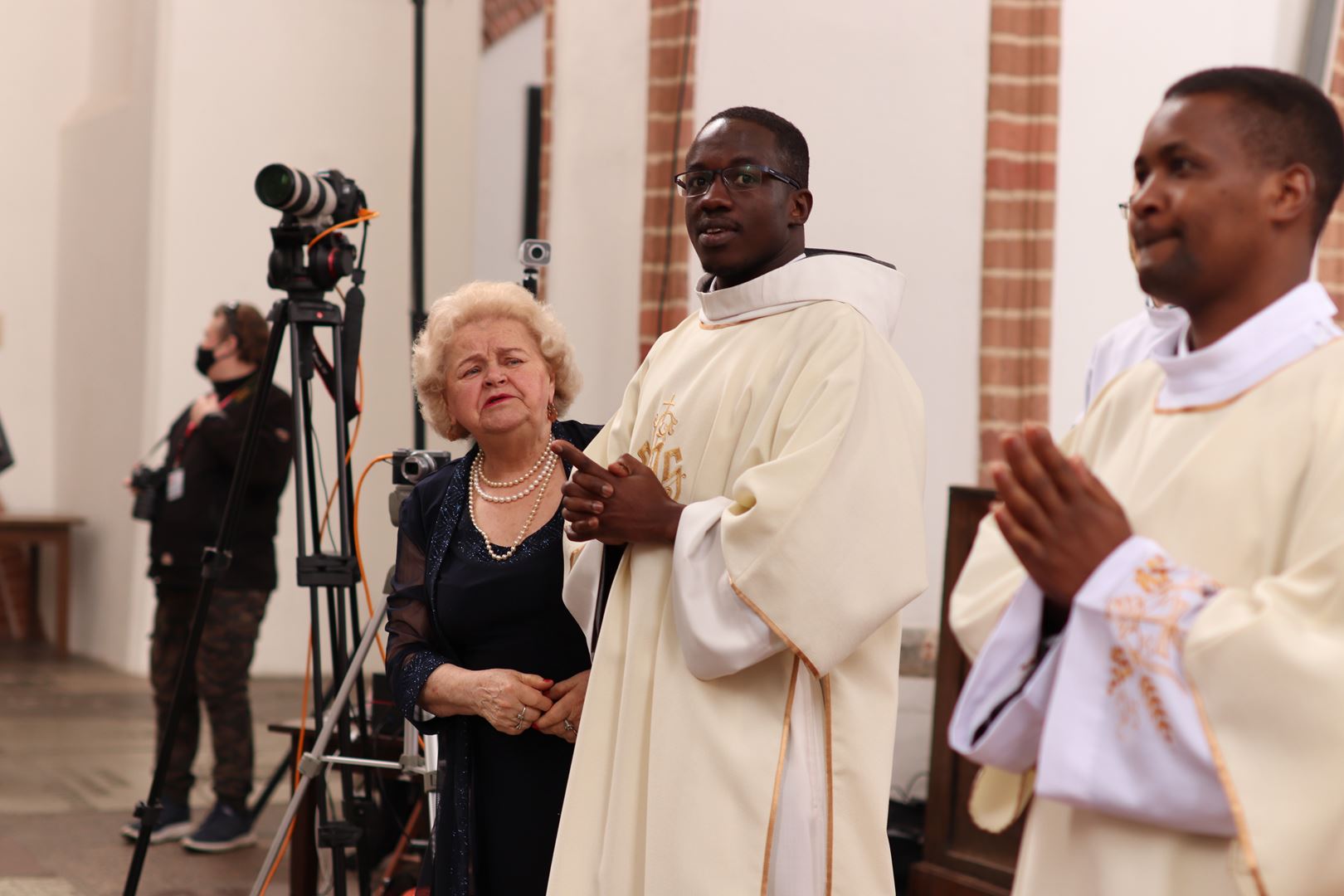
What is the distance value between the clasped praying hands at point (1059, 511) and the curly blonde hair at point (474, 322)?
1513 millimetres

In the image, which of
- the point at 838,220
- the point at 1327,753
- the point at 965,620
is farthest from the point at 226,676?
the point at 1327,753

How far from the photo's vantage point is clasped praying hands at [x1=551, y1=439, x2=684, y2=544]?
7.02 feet

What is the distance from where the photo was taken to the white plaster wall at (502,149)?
35.1 feet

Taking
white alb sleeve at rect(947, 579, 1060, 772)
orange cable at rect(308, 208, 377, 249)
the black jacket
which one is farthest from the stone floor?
white alb sleeve at rect(947, 579, 1060, 772)

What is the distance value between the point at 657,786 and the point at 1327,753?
1.06 m

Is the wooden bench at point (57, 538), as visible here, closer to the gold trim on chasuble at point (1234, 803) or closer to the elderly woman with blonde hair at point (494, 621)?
the elderly woman with blonde hair at point (494, 621)

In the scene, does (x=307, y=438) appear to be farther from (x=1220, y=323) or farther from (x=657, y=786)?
(x=1220, y=323)

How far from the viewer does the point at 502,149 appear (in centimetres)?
1098

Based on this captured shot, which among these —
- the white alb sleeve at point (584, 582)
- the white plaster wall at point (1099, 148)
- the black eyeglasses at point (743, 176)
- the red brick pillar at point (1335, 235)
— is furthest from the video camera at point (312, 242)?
the red brick pillar at point (1335, 235)

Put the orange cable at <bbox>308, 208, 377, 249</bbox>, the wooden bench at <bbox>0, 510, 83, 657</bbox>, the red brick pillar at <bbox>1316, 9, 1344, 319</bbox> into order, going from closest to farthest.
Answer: the orange cable at <bbox>308, 208, 377, 249</bbox> → the red brick pillar at <bbox>1316, 9, 1344, 319</bbox> → the wooden bench at <bbox>0, 510, 83, 657</bbox>

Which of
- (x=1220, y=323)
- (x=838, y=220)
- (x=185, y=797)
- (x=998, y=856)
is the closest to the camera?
(x=1220, y=323)

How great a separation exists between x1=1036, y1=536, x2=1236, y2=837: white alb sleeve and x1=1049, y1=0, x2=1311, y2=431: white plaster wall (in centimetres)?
363

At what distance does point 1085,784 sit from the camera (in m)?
1.30

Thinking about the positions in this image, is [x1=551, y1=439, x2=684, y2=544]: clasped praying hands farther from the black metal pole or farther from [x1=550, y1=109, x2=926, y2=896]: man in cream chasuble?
the black metal pole
